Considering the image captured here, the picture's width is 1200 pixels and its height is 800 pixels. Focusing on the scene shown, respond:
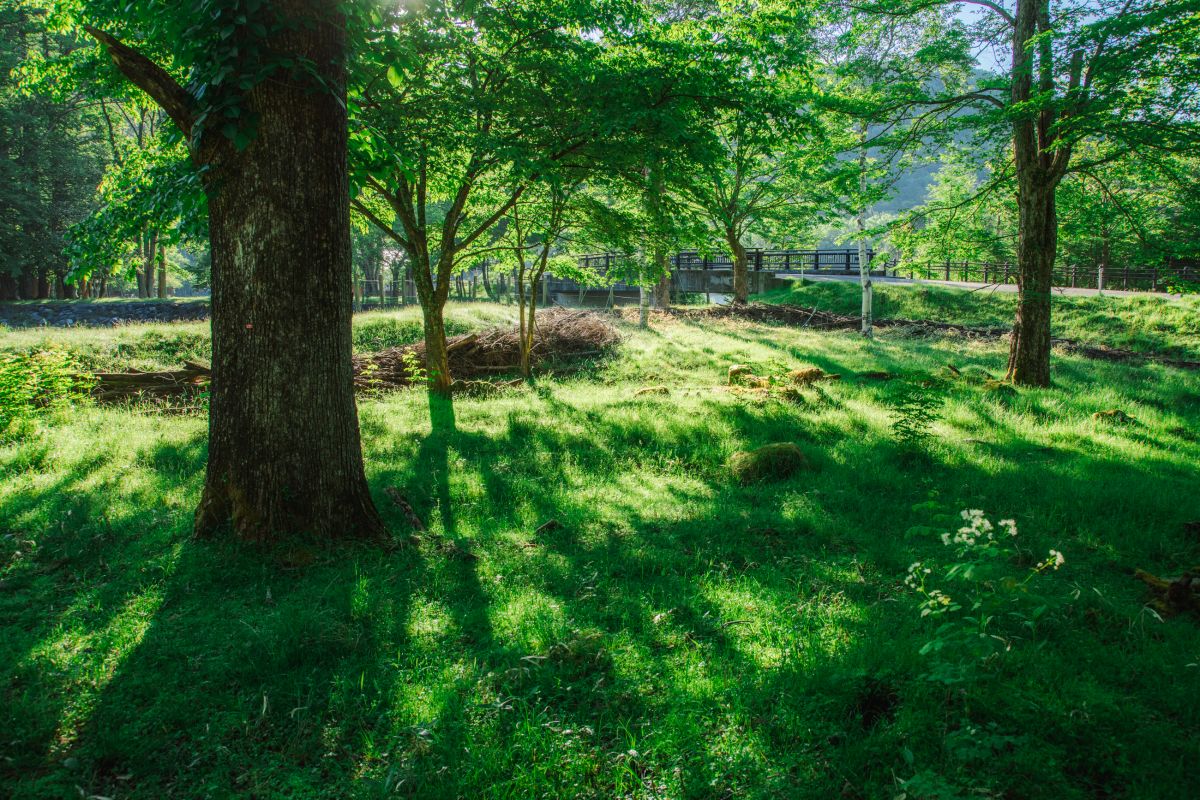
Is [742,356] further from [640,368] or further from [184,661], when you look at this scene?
[184,661]

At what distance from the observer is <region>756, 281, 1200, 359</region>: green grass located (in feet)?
61.5

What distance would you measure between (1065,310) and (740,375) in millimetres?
18363

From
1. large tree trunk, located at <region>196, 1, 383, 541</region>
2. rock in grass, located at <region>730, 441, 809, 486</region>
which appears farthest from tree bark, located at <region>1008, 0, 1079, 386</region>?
large tree trunk, located at <region>196, 1, 383, 541</region>

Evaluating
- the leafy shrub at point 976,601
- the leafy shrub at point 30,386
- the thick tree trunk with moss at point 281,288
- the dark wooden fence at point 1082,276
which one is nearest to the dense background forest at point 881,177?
the thick tree trunk with moss at point 281,288

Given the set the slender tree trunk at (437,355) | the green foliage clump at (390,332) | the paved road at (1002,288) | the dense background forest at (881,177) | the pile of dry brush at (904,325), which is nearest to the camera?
the dense background forest at (881,177)

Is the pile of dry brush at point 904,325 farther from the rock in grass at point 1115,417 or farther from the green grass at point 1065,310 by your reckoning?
the rock in grass at point 1115,417

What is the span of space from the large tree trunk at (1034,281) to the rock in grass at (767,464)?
7226 millimetres

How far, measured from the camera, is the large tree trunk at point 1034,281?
10688 millimetres

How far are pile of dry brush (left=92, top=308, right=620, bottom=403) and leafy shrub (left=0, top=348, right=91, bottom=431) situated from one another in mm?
1067

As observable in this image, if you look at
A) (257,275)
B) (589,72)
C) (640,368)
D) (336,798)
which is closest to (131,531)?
(257,275)

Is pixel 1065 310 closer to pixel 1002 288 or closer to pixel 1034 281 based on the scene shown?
pixel 1002 288

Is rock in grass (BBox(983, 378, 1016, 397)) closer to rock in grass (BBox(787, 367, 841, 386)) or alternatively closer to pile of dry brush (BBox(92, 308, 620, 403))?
rock in grass (BBox(787, 367, 841, 386))

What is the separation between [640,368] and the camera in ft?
46.7

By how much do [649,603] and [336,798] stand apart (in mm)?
2045
